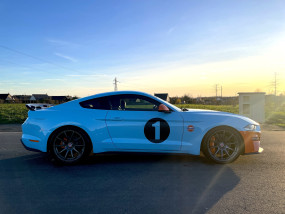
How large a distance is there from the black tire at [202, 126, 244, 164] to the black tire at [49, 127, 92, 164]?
2319 millimetres

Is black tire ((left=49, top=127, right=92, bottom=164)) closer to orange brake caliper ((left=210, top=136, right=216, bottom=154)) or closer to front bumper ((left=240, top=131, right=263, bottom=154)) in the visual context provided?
orange brake caliper ((left=210, top=136, right=216, bottom=154))

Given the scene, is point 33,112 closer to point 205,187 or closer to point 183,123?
point 183,123

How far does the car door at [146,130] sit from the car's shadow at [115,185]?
40cm

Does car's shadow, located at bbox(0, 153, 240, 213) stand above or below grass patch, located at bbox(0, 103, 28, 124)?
below

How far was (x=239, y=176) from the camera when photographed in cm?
356

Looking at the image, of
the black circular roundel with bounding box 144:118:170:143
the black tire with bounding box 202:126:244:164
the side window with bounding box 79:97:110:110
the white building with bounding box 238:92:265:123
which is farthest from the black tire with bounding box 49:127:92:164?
the white building with bounding box 238:92:265:123

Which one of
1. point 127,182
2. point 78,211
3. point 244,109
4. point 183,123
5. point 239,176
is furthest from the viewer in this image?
point 244,109

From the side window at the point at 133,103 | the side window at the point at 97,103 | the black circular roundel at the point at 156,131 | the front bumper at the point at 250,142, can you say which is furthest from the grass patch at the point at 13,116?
the front bumper at the point at 250,142

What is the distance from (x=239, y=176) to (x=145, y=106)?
6.79 ft

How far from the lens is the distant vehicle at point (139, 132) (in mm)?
4145

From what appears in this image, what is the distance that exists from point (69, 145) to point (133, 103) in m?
1.52

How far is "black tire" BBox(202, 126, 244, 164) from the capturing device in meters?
4.18

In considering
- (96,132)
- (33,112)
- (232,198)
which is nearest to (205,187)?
(232,198)

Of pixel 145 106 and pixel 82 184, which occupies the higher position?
pixel 145 106
